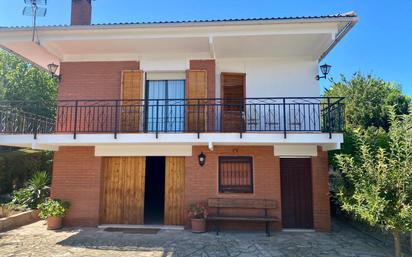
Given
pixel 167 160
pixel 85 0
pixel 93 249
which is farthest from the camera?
pixel 85 0

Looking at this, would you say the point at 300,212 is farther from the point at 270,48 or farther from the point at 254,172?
the point at 270,48

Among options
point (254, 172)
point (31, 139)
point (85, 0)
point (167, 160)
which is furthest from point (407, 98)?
point (31, 139)

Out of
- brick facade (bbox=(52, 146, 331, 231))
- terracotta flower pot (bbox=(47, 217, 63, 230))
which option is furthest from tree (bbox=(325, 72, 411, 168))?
terracotta flower pot (bbox=(47, 217, 63, 230))

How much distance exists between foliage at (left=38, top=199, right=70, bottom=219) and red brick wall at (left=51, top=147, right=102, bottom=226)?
0.43m

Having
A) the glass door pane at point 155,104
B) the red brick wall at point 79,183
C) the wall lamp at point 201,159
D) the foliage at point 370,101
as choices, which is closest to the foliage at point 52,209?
the red brick wall at point 79,183

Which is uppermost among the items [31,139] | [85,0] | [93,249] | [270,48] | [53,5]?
[85,0]

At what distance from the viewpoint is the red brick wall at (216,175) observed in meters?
9.97

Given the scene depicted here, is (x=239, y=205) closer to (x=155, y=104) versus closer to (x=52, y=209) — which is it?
(x=155, y=104)

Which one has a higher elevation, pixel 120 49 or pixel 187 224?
pixel 120 49

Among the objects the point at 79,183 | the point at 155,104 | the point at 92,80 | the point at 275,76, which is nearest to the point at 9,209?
the point at 79,183

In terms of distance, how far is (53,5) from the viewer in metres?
10.2

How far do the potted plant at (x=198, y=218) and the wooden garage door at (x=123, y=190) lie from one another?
206 cm

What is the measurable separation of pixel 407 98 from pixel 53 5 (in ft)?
83.6

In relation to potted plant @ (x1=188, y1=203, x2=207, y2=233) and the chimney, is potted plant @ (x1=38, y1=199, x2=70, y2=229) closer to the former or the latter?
potted plant @ (x1=188, y1=203, x2=207, y2=233)
